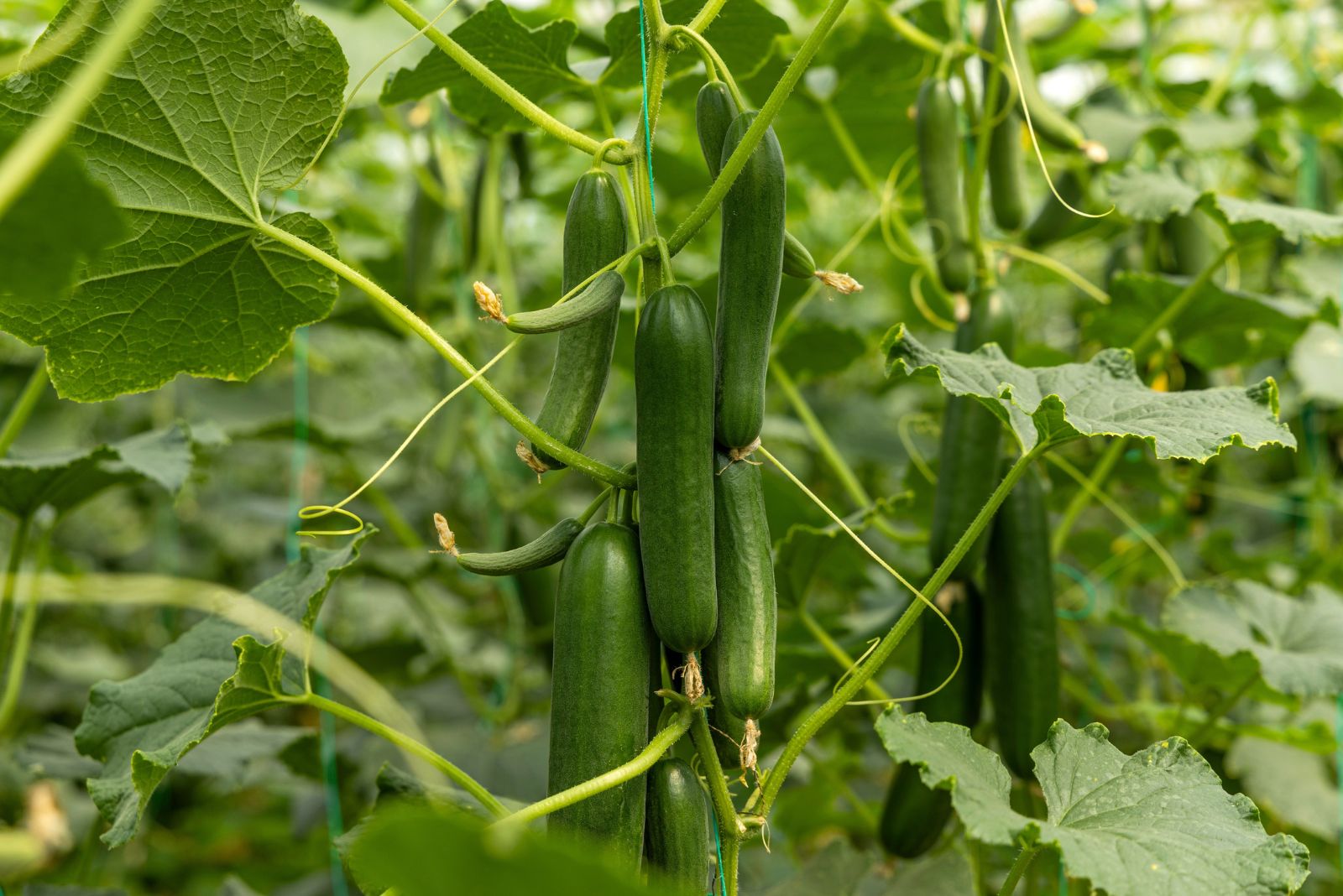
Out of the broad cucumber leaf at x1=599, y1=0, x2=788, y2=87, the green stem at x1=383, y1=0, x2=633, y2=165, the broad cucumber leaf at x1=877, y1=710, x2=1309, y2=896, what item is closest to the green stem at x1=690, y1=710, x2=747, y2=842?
the broad cucumber leaf at x1=877, y1=710, x2=1309, y2=896

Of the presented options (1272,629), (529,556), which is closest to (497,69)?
(529,556)

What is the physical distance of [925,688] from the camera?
1.34m

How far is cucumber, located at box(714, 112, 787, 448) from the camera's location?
34.7 inches

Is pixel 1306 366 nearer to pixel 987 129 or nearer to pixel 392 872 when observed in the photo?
pixel 987 129

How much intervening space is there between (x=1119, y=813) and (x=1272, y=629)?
80 cm

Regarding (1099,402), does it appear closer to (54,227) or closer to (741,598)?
(741,598)

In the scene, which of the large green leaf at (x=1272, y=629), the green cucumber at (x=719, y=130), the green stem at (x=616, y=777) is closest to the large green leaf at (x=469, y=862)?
the green stem at (x=616, y=777)

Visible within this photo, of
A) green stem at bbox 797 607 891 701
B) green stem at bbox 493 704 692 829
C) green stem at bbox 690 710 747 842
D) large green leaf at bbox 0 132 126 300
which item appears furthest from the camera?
green stem at bbox 797 607 891 701

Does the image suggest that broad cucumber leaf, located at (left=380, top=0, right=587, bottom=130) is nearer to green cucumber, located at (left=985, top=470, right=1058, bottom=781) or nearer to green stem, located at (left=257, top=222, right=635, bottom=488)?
green stem, located at (left=257, top=222, right=635, bottom=488)

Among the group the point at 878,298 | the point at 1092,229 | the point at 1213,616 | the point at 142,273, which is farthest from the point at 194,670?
the point at 878,298

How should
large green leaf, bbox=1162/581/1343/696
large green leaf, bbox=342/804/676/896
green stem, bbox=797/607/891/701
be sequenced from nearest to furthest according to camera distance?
large green leaf, bbox=342/804/676/896 < green stem, bbox=797/607/891/701 < large green leaf, bbox=1162/581/1343/696

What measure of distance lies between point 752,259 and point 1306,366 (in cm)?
152

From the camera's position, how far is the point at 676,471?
824 mm

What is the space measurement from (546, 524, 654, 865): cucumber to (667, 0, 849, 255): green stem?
9.9 inches
